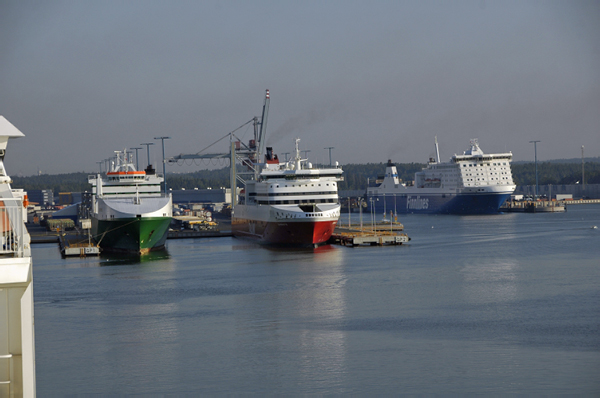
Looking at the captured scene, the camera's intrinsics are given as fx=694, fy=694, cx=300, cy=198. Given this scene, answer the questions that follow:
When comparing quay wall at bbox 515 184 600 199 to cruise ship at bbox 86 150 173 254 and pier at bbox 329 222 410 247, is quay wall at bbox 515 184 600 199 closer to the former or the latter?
pier at bbox 329 222 410 247

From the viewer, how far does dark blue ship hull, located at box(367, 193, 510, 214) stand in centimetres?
6059

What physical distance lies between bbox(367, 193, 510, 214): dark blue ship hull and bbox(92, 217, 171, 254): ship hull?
35646 mm

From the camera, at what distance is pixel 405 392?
1003 centimetres

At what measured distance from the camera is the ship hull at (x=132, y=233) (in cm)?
3002

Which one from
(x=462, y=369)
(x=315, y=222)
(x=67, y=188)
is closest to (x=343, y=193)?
(x=67, y=188)

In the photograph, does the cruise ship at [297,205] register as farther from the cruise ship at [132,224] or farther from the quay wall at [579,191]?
the quay wall at [579,191]

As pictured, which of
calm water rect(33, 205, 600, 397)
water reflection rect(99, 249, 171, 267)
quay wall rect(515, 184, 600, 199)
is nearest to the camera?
calm water rect(33, 205, 600, 397)

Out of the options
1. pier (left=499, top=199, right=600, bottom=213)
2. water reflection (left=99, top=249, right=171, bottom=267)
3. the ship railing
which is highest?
the ship railing

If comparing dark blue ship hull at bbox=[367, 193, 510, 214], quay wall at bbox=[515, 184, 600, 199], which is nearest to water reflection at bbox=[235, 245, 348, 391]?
dark blue ship hull at bbox=[367, 193, 510, 214]

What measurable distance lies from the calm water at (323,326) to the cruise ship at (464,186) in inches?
1331

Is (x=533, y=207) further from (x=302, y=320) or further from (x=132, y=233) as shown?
(x=302, y=320)

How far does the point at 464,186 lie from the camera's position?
201 feet

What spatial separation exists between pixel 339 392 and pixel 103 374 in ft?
12.5

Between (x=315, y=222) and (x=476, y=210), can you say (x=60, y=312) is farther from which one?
(x=476, y=210)
